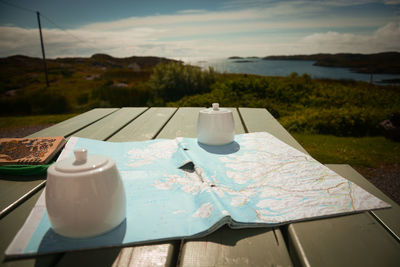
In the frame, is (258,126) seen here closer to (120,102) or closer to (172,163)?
(172,163)

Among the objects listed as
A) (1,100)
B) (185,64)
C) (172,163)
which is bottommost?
(1,100)

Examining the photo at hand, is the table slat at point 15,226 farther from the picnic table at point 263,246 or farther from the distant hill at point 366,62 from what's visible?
the distant hill at point 366,62

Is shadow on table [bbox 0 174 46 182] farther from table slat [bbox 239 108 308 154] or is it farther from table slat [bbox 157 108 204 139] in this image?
table slat [bbox 239 108 308 154]

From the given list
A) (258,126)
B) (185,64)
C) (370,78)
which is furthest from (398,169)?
(370,78)

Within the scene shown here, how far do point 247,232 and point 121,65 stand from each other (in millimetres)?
11108

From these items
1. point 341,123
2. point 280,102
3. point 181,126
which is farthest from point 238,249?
point 280,102

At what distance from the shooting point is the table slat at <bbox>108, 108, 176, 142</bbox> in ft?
4.28

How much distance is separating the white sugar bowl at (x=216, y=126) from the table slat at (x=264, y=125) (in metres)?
0.35

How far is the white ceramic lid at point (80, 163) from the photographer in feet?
1.49

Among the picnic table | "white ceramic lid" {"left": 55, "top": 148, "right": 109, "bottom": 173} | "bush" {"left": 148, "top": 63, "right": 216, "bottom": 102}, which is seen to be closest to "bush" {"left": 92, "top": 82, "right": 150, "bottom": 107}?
"bush" {"left": 148, "top": 63, "right": 216, "bottom": 102}

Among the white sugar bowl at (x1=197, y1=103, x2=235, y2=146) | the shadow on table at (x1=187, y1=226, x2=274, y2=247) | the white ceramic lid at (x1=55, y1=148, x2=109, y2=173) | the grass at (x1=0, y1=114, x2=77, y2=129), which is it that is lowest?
the grass at (x1=0, y1=114, x2=77, y2=129)

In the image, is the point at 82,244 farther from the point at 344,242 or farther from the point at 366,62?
the point at 366,62

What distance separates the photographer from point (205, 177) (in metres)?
0.77

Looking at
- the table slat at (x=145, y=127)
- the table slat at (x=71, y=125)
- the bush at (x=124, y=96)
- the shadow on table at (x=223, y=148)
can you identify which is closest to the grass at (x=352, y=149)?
the table slat at (x=145, y=127)
